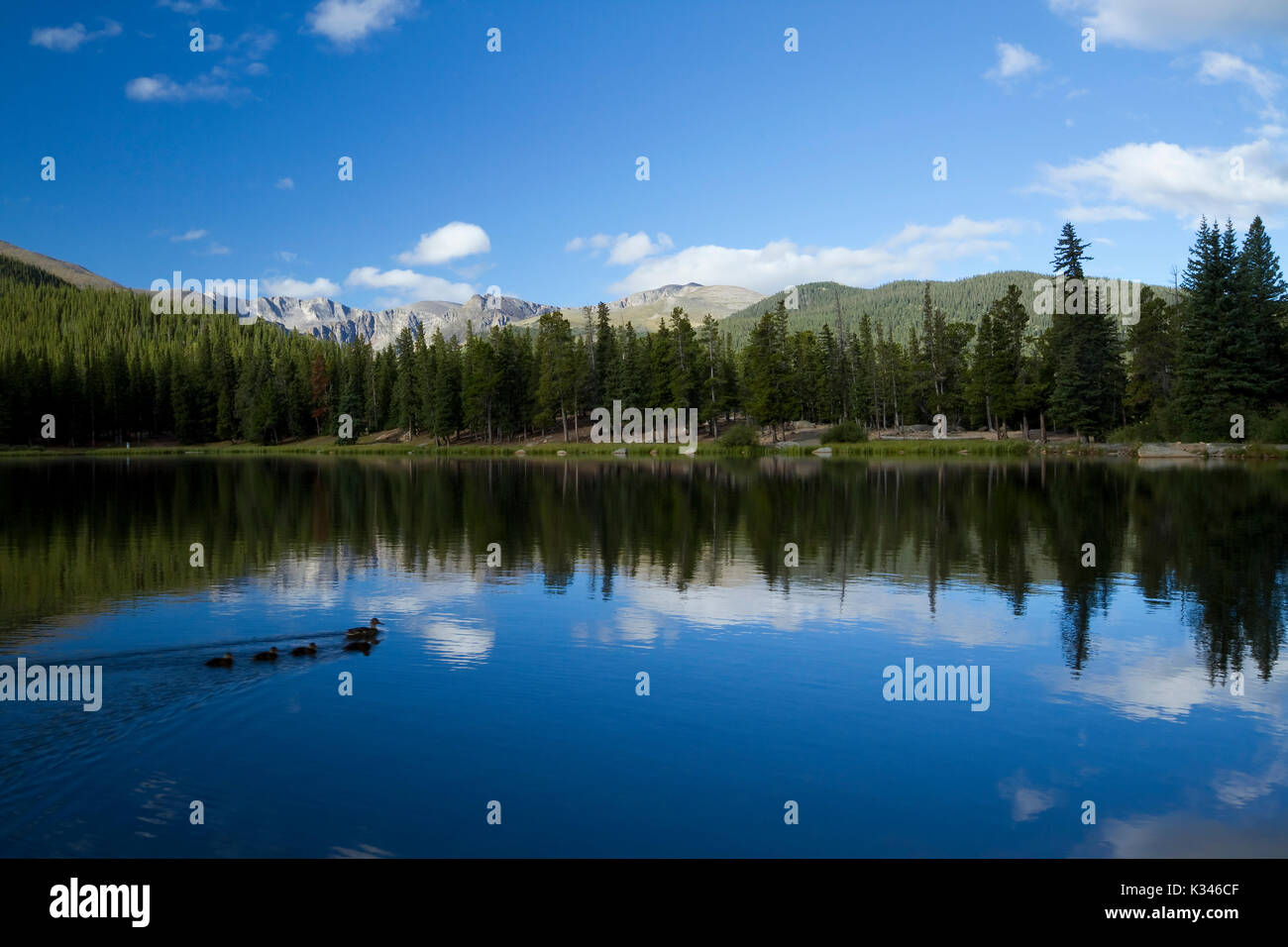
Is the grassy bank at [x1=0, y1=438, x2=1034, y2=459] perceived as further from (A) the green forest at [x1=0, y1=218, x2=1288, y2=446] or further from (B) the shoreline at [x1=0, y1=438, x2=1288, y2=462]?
(A) the green forest at [x1=0, y1=218, x2=1288, y2=446]

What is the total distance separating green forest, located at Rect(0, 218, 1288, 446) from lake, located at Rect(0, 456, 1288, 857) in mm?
60714

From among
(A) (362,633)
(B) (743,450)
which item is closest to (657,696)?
(A) (362,633)

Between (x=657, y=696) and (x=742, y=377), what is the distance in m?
110

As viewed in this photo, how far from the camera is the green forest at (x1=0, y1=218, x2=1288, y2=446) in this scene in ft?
265

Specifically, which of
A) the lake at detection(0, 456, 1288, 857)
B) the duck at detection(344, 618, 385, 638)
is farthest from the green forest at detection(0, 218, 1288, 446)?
the duck at detection(344, 618, 385, 638)

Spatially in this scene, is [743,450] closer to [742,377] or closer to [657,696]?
[742,377]

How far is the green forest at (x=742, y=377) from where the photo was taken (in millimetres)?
80688

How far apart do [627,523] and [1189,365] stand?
68692mm

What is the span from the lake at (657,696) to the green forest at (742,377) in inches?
2390

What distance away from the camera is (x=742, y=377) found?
122m

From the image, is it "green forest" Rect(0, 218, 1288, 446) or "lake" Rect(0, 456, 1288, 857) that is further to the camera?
"green forest" Rect(0, 218, 1288, 446)

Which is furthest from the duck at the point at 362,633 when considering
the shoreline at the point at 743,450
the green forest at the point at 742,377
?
the green forest at the point at 742,377
